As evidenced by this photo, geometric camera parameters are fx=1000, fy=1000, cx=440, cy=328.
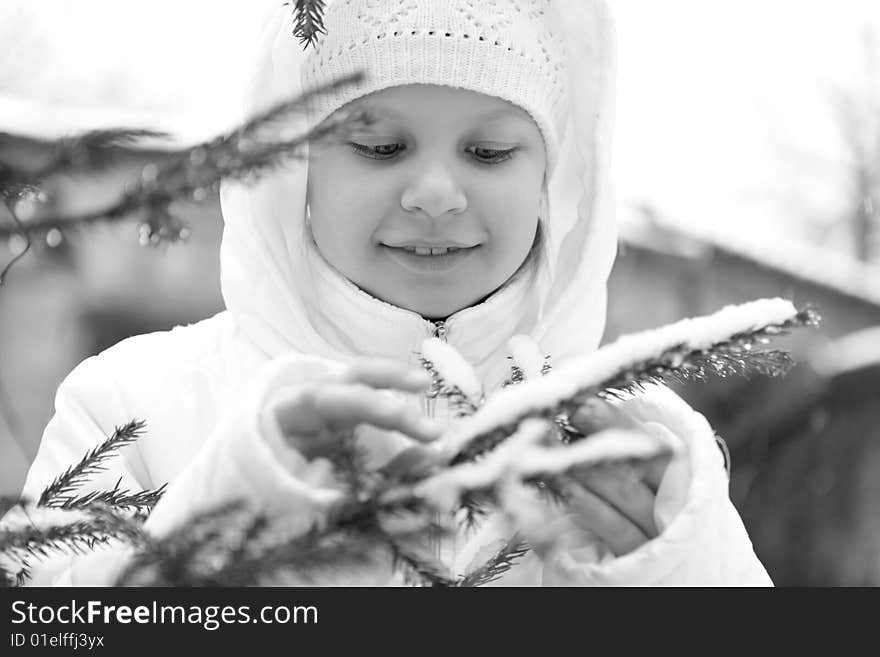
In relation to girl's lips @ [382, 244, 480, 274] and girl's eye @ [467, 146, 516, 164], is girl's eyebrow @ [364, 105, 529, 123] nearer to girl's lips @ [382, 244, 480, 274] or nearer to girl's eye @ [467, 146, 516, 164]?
girl's eye @ [467, 146, 516, 164]

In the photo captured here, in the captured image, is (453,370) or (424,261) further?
(424,261)

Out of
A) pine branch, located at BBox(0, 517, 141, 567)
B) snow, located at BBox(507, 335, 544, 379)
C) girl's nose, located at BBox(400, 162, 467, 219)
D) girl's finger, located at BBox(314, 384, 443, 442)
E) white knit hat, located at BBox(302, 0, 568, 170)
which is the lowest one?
pine branch, located at BBox(0, 517, 141, 567)

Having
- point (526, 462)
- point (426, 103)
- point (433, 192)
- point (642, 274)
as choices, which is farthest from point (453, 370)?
point (642, 274)

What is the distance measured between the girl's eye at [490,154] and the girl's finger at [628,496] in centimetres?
50

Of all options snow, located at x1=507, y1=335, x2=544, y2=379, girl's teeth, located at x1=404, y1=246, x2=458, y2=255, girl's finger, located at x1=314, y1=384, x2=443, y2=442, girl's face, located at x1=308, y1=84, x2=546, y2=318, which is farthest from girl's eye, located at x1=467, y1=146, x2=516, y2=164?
girl's finger, located at x1=314, y1=384, x2=443, y2=442

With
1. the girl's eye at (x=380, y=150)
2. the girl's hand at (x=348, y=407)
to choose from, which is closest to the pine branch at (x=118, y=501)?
the girl's hand at (x=348, y=407)

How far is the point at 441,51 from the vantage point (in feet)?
4.14

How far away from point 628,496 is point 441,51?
641 millimetres

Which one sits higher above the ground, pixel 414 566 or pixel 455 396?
pixel 455 396

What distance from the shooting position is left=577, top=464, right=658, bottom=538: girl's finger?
896 millimetres

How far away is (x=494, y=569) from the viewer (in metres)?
0.88

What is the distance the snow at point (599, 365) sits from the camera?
596mm

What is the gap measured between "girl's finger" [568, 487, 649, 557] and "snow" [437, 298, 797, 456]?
21 cm

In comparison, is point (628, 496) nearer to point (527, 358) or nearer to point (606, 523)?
point (606, 523)
